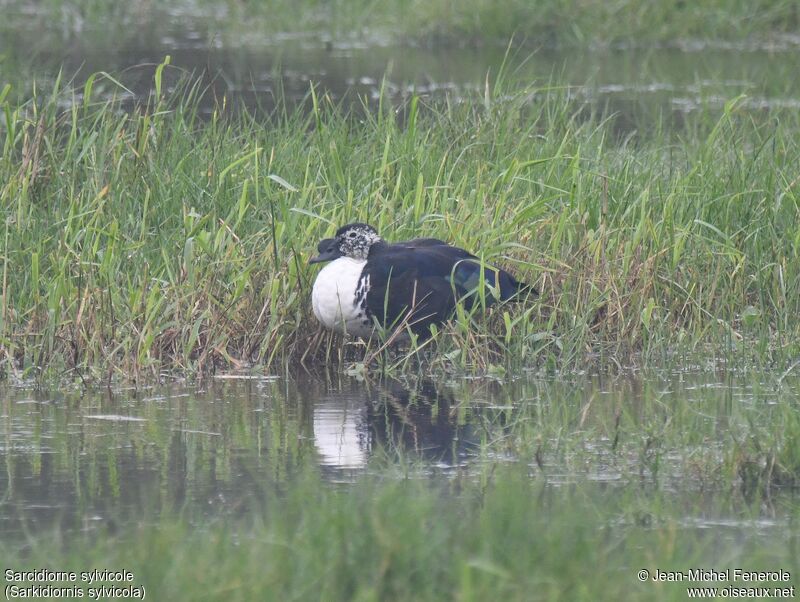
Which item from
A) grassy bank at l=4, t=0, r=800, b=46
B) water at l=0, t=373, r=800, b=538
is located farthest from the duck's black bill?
grassy bank at l=4, t=0, r=800, b=46

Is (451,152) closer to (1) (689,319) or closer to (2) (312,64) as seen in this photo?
(1) (689,319)

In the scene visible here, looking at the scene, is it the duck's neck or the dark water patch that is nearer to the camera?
the duck's neck

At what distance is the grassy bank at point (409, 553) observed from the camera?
352 centimetres

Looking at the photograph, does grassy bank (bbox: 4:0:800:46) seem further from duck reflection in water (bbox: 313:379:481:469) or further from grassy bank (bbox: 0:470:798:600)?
grassy bank (bbox: 0:470:798:600)

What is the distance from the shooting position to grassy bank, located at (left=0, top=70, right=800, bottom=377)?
615 cm

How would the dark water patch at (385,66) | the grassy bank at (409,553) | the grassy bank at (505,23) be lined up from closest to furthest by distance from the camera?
the grassy bank at (409,553)
the dark water patch at (385,66)
the grassy bank at (505,23)

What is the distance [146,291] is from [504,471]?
2.19 meters

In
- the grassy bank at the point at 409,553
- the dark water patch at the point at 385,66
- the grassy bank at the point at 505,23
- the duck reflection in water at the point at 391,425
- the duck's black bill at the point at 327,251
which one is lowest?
the duck reflection in water at the point at 391,425

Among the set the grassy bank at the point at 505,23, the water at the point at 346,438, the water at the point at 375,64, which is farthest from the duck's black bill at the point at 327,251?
the grassy bank at the point at 505,23

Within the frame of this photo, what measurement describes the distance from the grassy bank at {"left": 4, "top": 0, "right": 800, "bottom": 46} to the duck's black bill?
33.8 feet

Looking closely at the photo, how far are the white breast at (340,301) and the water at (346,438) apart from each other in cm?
23

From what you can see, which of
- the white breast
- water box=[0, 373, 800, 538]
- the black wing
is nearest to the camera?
water box=[0, 373, 800, 538]

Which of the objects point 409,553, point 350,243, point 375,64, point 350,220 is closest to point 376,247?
point 350,243

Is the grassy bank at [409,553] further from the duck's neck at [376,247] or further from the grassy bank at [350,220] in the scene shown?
the duck's neck at [376,247]
